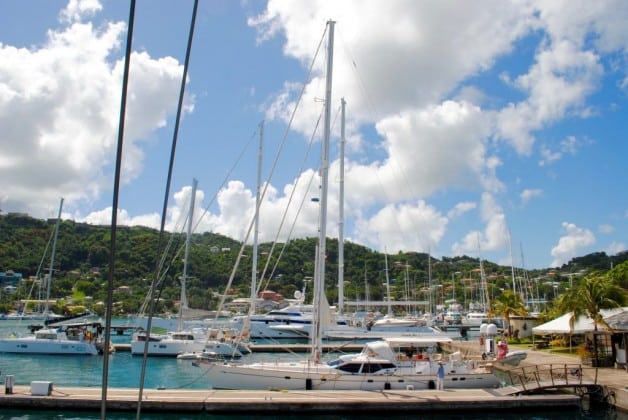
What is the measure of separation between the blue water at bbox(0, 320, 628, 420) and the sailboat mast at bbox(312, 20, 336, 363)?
5855 millimetres

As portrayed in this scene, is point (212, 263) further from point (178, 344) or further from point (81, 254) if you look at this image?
point (178, 344)

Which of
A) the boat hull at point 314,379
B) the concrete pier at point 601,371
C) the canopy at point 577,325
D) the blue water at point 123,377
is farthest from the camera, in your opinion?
the canopy at point 577,325

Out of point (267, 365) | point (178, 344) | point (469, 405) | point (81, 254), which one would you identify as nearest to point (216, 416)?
point (267, 365)

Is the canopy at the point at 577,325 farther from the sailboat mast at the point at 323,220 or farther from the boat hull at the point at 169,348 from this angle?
the boat hull at the point at 169,348

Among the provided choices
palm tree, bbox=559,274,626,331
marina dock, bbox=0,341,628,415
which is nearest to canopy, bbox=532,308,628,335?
palm tree, bbox=559,274,626,331

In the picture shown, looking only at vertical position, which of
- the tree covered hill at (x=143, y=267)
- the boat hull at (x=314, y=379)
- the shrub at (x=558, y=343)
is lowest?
the boat hull at (x=314, y=379)

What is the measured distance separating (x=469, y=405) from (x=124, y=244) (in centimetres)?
11778

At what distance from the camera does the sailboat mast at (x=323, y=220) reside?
26.8 m

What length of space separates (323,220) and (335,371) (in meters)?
7.86

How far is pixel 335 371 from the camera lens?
25.5 meters

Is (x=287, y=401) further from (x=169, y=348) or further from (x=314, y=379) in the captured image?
(x=169, y=348)

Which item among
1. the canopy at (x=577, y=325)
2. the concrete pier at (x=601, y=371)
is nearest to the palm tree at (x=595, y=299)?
the canopy at (x=577, y=325)

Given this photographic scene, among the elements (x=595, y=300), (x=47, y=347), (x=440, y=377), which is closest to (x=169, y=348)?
(x=47, y=347)

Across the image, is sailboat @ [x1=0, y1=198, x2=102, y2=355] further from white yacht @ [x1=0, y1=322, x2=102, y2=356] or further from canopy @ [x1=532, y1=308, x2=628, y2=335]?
canopy @ [x1=532, y1=308, x2=628, y2=335]
